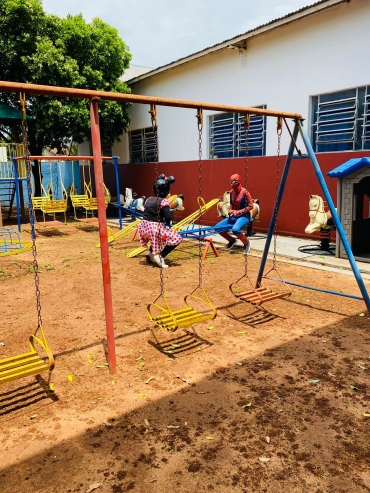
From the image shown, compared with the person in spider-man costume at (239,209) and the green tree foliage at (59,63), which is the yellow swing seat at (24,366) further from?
the green tree foliage at (59,63)

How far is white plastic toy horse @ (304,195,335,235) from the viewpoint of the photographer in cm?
756

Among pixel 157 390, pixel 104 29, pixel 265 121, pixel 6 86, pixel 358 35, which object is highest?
pixel 104 29

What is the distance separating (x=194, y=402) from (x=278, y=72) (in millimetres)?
8912

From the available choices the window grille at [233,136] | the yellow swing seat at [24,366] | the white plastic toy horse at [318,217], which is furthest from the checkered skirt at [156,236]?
the window grille at [233,136]

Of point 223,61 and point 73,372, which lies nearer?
point 73,372

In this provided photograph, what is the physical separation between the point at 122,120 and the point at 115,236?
6.93 metres

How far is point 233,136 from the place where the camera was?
1102 centimetres

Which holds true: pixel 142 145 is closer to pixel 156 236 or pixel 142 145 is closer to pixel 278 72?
pixel 278 72

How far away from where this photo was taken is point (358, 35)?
7.97 m

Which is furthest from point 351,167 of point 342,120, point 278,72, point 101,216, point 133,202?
point 133,202

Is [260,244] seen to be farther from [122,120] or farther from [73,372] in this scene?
[122,120]

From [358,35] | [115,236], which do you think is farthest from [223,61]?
[115,236]

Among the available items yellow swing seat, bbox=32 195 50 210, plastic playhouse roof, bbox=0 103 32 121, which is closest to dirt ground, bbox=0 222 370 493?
yellow swing seat, bbox=32 195 50 210

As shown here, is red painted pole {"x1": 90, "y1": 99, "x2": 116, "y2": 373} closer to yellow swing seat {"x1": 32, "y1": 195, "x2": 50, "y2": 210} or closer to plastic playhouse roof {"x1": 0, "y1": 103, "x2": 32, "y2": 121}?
yellow swing seat {"x1": 32, "y1": 195, "x2": 50, "y2": 210}
